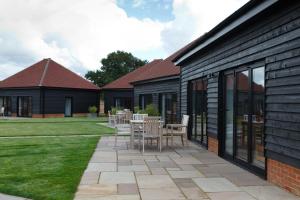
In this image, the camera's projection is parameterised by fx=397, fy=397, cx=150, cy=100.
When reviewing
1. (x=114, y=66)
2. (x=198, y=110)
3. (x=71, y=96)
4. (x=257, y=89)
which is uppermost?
A: (x=114, y=66)

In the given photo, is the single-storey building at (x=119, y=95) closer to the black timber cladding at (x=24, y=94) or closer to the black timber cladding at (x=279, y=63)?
the black timber cladding at (x=24, y=94)

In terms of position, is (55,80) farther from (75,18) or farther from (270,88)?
(270,88)

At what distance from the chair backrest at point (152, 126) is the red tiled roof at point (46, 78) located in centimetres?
2015

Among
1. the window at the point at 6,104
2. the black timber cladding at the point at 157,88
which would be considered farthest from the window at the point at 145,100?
the window at the point at 6,104

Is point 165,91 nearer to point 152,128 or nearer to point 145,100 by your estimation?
point 145,100

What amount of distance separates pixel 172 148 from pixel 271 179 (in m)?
4.61

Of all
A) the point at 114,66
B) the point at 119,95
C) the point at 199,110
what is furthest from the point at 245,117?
the point at 114,66

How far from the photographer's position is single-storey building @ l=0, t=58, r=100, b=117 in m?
29.0

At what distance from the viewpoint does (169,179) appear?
6297 millimetres

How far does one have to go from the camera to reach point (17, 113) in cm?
3047

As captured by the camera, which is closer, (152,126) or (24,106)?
(152,126)

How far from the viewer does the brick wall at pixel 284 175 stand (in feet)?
17.4

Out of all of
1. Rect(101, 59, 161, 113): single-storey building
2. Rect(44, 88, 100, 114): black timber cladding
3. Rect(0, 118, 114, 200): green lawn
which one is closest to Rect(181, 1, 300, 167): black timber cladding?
Rect(0, 118, 114, 200): green lawn

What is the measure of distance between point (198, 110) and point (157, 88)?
7.60m
